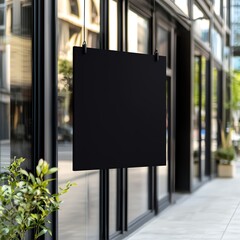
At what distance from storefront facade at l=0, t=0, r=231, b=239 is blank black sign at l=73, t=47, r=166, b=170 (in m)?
0.39

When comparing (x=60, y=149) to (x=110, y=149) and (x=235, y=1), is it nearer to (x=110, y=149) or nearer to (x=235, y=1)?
(x=110, y=149)

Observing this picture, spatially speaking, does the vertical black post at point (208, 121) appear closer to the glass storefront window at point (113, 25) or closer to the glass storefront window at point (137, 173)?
the glass storefront window at point (137, 173)

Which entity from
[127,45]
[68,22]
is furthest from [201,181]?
[68,22]

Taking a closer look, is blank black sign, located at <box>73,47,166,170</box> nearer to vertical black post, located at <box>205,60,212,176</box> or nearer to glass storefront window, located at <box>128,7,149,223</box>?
glass storefront window, located at <box>128,7,149,223</box>

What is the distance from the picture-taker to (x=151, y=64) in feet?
16.5

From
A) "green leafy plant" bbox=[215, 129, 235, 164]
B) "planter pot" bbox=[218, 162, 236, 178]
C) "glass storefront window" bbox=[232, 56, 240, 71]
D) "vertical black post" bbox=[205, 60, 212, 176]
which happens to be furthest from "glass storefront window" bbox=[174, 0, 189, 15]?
"glass storefront window" bbox=[232, 56, 240, 71]

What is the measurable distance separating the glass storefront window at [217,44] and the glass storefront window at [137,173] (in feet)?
21.3

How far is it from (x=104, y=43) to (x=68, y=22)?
0.86 meters

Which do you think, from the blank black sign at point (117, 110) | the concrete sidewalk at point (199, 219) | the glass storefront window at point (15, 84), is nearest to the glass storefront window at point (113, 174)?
the concrete sidewalk at point (199, 219)

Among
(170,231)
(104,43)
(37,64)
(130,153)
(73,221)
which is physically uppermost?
(104,43)

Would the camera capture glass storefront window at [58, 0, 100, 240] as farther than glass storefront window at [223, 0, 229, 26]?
No

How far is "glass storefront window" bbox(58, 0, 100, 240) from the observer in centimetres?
526

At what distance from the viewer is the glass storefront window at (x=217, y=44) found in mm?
14405

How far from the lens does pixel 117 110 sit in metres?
4.71
